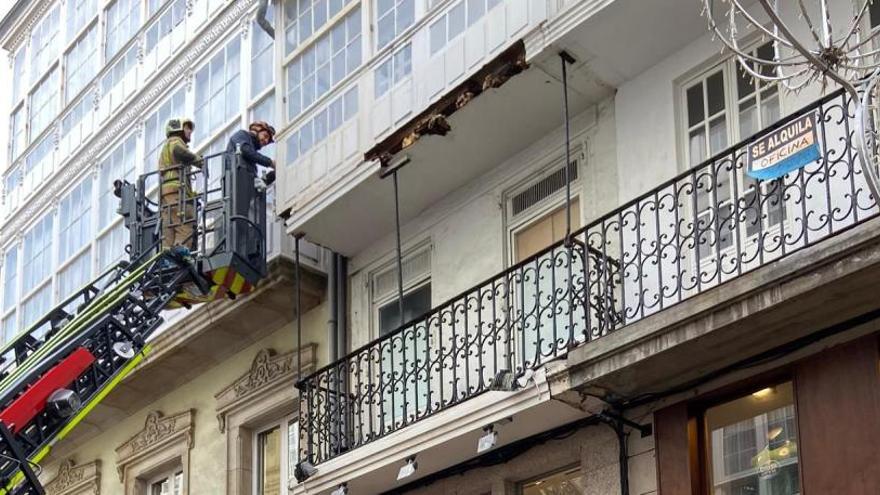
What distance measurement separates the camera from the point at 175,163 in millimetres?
19469

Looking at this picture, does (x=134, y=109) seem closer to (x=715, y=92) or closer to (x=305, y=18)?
(x=305, y=18)

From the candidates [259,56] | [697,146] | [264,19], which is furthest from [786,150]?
[259,56]

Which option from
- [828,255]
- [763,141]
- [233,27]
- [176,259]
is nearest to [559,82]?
[763,141]

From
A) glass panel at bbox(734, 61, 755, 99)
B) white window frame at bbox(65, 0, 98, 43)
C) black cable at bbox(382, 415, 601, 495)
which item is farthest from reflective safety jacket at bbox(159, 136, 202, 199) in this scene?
glass panel at bbox(734, 61, 755, 99)

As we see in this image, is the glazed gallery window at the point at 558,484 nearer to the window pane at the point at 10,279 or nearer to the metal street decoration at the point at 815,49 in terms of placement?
the metal street decoration at the point at 815,49

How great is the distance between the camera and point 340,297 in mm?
18125

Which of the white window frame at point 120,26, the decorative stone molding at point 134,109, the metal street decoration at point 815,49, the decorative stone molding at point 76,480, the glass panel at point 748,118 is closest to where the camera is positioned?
the metal street decoration at point 815,49

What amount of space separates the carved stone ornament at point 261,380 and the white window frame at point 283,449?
1.18 feet

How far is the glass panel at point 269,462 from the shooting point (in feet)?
62.6

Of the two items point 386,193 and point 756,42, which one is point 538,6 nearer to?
point 756,42

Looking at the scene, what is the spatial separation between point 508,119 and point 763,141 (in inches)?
153

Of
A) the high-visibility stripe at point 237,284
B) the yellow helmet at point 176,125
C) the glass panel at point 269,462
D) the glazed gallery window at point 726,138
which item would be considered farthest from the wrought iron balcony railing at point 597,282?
the yellow helmet at point 176,125

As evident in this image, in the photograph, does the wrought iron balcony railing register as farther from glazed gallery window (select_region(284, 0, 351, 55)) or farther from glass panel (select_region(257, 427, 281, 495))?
glazed gallery window (select_region(284, 0, 351, 55))

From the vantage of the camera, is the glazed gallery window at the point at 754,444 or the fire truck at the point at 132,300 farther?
the fire truck at the point at 132,300
